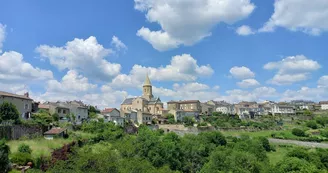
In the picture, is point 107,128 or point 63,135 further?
point 107,128

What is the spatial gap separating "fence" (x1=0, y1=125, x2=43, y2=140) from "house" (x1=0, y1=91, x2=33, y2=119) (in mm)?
11860

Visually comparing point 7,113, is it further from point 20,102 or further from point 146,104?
point 146,104

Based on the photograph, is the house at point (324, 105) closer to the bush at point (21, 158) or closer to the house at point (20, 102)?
the house at point (20, 102)

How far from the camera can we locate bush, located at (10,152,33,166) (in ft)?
88.7

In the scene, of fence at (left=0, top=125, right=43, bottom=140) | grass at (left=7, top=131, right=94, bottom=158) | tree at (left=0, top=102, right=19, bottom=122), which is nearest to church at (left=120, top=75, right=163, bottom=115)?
tree at (left=0, top=102, right=19, bottom=122)

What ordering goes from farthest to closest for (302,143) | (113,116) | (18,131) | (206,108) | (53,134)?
(206,108) → (113,116) → (302,143) → (53,134) → (18,131)

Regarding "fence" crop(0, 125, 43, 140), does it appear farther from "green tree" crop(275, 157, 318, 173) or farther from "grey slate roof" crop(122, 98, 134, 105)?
"grey slate roof" crop(122, 98, 134, 105)

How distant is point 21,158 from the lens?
2736 cm

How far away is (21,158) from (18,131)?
10.7 meters

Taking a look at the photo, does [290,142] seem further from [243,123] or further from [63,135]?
[63,135]

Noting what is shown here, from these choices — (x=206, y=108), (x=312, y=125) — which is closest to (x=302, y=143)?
(x=312, y=125)

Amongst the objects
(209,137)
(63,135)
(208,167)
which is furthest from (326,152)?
(63,135)

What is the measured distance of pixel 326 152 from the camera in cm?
5400

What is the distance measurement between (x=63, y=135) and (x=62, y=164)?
16.8 m
